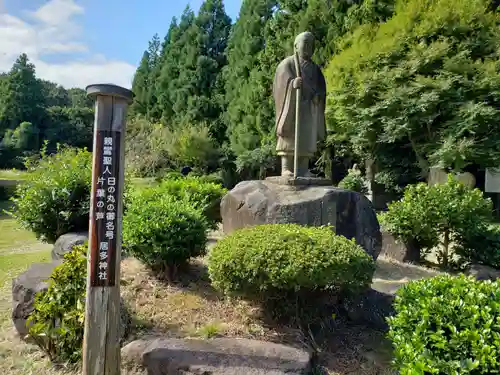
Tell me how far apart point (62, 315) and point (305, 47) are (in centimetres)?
475

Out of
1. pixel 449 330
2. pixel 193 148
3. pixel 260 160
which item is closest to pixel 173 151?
pixel 193 148

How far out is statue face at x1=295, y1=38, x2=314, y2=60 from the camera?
579 centimetres

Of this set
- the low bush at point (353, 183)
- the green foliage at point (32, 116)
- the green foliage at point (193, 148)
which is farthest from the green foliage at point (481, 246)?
the green foliage at point (32, 116)

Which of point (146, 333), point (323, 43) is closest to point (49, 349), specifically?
point (146, 333)

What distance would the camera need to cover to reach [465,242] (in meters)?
6.07

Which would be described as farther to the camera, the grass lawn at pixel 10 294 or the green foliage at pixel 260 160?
the green foliage at pixel 260 160

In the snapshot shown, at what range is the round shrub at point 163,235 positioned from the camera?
13.7 ft

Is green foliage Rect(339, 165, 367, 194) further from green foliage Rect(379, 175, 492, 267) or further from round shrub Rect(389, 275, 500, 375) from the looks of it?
round shrub Rect(389, 275, 500, 375)

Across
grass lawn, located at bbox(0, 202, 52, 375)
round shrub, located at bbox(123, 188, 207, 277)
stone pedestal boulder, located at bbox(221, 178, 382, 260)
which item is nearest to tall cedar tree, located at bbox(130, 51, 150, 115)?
grass lawn, located at bbox(0, 202, 52, 375)

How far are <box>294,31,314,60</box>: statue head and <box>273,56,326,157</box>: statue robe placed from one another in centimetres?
10

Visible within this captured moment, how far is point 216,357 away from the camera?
2.84 metres

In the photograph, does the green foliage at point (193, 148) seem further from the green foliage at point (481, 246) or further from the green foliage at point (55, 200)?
the green foliage at point (481, 246)

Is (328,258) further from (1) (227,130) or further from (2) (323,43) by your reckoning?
(1) (227,130)

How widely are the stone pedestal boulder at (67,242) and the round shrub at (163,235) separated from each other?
147cm
